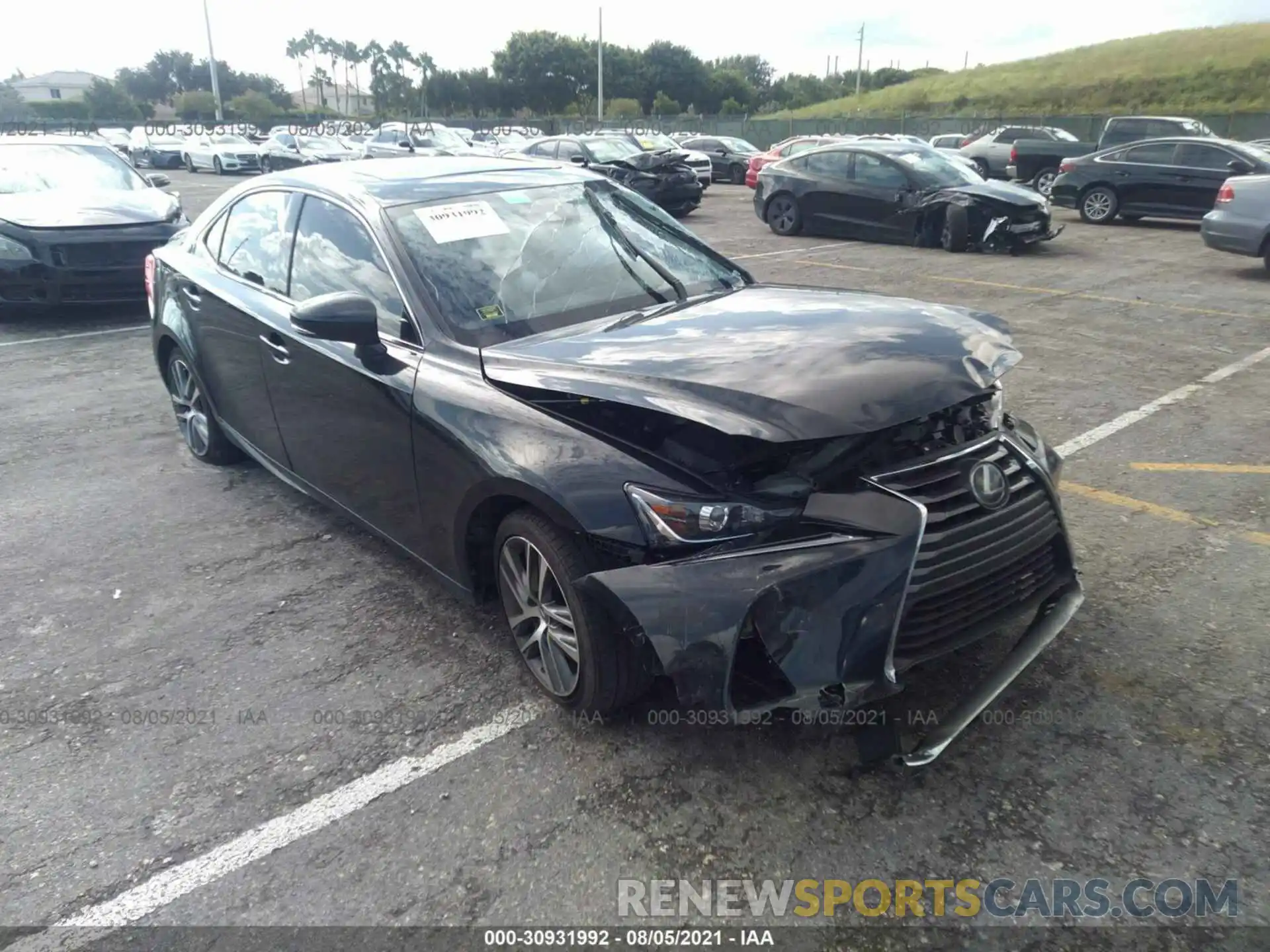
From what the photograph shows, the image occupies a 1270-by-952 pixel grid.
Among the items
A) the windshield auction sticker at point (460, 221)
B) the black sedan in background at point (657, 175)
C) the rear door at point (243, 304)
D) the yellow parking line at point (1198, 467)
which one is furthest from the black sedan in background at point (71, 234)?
the black sedan in background at point (657, 175)

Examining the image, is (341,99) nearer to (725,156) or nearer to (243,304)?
(725,156)

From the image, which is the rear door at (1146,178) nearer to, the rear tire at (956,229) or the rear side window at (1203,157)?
the rear side window at (1203,157)

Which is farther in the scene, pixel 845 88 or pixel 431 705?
pixel 845 88

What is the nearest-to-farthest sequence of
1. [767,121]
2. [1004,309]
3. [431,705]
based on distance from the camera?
[431,705], [1004,309], [767,121]

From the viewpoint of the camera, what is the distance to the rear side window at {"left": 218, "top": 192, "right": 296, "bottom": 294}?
420cm

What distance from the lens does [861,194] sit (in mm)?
13773

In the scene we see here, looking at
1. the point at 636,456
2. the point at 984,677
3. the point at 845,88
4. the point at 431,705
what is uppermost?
the point at 845,88

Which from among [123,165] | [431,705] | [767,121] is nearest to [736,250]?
[123,165]

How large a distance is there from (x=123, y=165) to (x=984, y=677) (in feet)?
36.6

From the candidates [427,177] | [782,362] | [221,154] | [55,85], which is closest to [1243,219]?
[427,177]

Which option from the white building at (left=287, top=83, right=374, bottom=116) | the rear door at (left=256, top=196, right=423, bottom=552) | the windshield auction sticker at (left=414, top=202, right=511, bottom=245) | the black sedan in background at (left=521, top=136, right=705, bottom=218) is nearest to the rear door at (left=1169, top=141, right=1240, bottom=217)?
the black sedan in background at (left=521, top=136, right=705, bottom=218)

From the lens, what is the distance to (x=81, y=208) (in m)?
8.84

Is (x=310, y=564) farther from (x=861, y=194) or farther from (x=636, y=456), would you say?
(x=861, y=194)

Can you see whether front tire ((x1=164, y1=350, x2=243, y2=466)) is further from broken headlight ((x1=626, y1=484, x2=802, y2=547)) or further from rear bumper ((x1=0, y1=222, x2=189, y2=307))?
rear bumper ((x1=0, y1=222, x2=189, y2=307))
